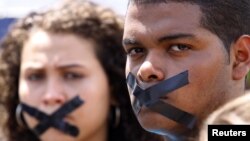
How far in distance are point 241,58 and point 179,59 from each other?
0.81 ft

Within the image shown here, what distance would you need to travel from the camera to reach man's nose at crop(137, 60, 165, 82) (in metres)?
2.32

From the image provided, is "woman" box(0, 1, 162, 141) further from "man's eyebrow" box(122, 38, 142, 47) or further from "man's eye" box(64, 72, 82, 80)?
"man's eyebrow" box(122, 38, 142, 47)

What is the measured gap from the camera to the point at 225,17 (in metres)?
2.52

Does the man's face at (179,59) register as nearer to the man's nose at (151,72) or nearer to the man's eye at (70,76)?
the man's nose at (151,72)

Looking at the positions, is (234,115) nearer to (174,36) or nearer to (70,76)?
(174,36)

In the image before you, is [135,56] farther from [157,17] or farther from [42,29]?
[42,29]

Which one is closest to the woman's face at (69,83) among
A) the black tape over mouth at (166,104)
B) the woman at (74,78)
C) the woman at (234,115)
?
the woman at (74,78)

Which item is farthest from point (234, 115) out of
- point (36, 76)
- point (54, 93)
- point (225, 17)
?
point (36, 76)

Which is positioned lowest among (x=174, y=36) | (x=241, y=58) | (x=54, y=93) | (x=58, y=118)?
(x=58, y=118)

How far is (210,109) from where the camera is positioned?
2.39m

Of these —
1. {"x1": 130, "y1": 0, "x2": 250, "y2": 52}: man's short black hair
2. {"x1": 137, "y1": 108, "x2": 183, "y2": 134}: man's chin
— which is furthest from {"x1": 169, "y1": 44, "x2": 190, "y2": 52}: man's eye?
{"x1": 137, "y1": 108, "x2": 183, "y2": 134}: man's chin

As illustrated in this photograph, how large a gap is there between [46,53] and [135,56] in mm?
1444

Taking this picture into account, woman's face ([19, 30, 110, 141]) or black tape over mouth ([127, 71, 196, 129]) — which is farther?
woman's face ([19, 30, 110, 141])

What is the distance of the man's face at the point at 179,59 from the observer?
2.35 m
